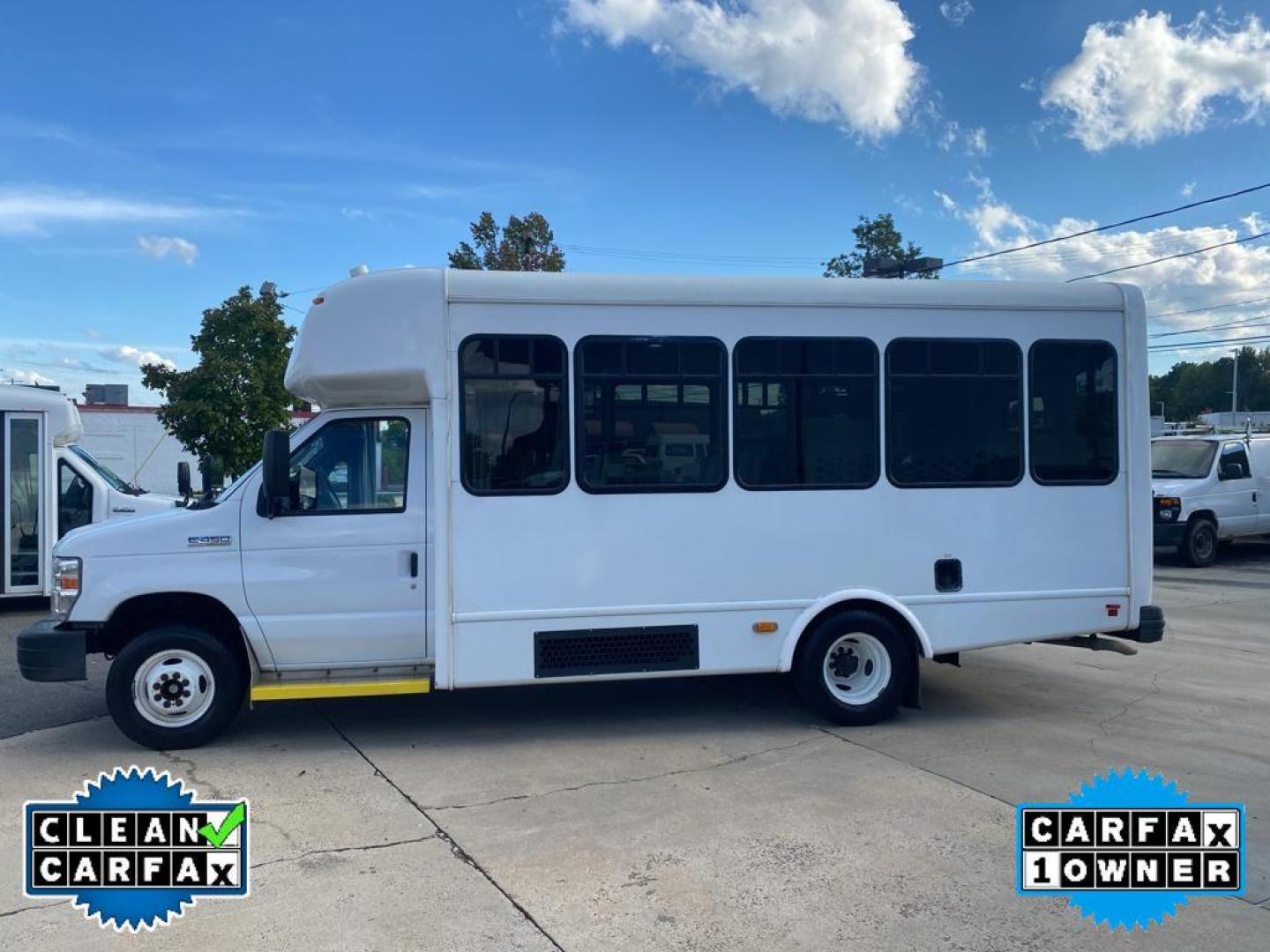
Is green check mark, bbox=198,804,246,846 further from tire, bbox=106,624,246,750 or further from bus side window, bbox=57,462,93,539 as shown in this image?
bus side window, bbox=57,462,93,539

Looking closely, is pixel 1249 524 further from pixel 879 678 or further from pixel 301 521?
pixel 301 521

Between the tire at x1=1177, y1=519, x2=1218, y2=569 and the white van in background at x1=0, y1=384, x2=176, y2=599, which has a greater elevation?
the white van in background at x1=0, y1=384, x2=176, y2=599

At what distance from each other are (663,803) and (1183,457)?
1514 centimetres

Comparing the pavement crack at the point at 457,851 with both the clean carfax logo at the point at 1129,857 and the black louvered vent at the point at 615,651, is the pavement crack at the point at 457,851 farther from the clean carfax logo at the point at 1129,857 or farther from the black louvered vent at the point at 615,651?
the clean carfax logo at the point at 1129,857

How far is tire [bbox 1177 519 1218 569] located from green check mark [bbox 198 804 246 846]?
15823 millimetres

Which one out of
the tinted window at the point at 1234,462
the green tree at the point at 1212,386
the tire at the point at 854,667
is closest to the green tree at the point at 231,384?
the tire at the point at 854,667

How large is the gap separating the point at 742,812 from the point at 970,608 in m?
2.49

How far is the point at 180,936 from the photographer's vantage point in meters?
3.92

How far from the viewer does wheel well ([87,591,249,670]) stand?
243 inches

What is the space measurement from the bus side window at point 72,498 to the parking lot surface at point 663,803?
3.53m

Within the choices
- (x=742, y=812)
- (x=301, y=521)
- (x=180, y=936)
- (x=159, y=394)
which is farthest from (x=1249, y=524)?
(x=159, y=394)

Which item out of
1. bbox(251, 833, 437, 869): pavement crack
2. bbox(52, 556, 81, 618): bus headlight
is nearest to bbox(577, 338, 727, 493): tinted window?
bbox(251, 833, 437, 869): pavement crack

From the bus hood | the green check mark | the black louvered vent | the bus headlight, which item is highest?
the bus hood

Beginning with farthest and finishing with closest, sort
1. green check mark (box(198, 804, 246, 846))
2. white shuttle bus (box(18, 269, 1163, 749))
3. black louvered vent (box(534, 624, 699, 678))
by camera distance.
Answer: black louvered vent (box(534, 624, 699, 678)) → white shuttle bus (box(18, 269, 1163, 749)) → green check mark (box(198, 804, 246, 846))
